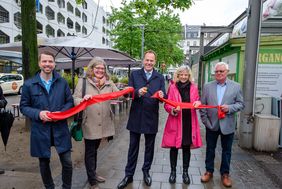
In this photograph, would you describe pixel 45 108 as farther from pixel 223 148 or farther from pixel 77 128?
pixel 223 148

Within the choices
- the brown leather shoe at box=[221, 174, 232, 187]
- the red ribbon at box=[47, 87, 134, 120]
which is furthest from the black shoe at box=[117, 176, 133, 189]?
the brown leather shoe at box=[221, 174, 232, 187]

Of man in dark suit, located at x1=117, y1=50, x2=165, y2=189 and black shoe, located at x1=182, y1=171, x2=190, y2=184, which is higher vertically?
man in dark suit, located at x1=117, y1=50, x2=165, y2=189

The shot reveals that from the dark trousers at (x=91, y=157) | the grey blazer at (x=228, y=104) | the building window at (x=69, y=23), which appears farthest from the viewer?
the building window at (x=69, y=23)

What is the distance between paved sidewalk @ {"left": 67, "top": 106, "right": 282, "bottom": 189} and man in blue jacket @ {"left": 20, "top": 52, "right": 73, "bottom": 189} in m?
1.01

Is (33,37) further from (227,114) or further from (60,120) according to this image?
(227,114)

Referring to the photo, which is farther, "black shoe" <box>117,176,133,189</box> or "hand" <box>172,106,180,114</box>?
"black shoe" <box>117,176,133,189</box>

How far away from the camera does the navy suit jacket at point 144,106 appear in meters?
4.32

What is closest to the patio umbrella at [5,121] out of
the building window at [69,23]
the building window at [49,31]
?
the building window at [49,31]

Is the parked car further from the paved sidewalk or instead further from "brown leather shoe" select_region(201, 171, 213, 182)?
"brown leather shoe" select_region(201, 171, 213, 182)

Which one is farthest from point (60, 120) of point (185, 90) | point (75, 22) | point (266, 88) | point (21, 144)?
point (75, 22)

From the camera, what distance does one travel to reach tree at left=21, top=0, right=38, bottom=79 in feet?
25.8

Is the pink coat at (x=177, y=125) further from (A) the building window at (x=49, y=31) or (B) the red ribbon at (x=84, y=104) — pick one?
(A) the building window at (x=49, y=31)

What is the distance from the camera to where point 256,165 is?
18.5 ft

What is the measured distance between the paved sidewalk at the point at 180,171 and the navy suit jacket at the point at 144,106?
92cm
